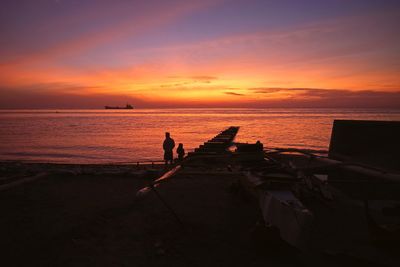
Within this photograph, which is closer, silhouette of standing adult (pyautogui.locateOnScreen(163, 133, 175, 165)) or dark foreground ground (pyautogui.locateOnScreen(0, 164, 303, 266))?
dark foreground ground (pyautogui.locateOnScreen(0, 164, 303, 266))

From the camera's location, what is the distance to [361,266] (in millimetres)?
5531

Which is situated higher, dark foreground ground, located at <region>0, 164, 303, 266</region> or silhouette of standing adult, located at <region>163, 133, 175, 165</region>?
silhouette of standing adult, located at <region>163, 133, 175, 165</region>

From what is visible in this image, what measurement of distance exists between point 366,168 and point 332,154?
15.9 feet

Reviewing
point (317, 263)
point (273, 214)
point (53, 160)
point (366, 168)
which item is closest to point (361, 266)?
point (317, 263)

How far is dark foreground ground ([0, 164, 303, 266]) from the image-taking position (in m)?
5.96

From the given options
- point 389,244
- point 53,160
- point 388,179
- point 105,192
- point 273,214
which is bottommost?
point 53,160

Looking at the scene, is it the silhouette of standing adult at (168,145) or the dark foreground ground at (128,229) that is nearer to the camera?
the dark foreground ground at (128,229)

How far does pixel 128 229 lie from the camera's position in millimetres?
7449

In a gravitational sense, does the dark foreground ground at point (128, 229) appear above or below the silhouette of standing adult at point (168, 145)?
below

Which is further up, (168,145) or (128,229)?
(168,145)

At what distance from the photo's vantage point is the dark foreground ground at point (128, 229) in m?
5.96

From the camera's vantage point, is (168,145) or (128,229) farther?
(168,145)

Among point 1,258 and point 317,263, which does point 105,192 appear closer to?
point 1,258

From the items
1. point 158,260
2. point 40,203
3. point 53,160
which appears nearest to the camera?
point 158,260
